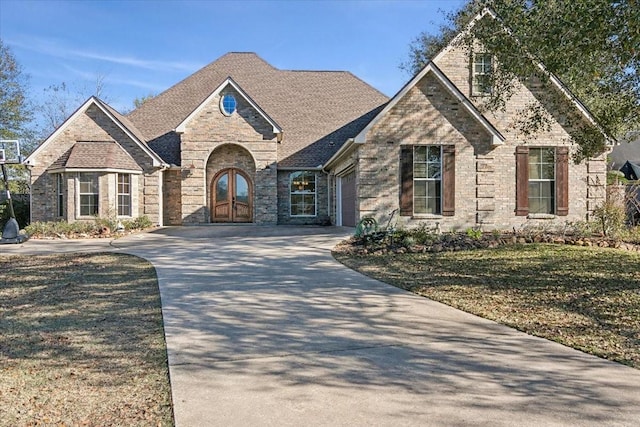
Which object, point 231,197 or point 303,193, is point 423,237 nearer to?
point 303,193

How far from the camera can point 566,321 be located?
19.8 ft

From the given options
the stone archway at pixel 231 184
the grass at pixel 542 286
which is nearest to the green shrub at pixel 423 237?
the grass at pixel 542 286

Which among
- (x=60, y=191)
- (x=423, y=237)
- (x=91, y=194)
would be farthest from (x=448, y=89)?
(x=60, y=191)

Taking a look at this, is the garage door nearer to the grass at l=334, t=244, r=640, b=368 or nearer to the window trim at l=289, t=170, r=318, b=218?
the window trim at l=289, t=170, r=318, b=218

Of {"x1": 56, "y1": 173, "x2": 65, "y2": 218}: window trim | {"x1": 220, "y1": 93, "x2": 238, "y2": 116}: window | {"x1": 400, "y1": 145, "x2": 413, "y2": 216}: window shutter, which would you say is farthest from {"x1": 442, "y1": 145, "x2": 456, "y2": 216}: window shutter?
{"x1": 56, "y1": 173, "x2": 65, "y2": 218}: window trim

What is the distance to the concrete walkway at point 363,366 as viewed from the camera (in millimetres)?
3504

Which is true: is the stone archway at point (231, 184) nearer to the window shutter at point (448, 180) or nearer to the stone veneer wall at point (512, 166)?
the window shutter at point (448, 180)

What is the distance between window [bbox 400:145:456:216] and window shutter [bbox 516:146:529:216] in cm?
223

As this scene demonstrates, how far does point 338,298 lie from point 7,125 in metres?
35.4

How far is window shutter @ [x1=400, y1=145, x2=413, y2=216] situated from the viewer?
14.8 meters

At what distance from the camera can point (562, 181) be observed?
621 inches

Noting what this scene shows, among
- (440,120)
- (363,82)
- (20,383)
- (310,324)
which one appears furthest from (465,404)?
(363,82)

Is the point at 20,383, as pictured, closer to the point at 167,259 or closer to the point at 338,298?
the point at 338,298

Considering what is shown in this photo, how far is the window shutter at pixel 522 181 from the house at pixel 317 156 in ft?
0.10
